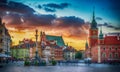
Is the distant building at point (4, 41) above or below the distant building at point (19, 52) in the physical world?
above

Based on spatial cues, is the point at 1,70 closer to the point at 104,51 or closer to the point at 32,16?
the point at 32,16

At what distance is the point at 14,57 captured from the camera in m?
10.5

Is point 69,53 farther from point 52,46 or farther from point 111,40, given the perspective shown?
point 111,40

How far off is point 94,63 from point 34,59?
4.32ft

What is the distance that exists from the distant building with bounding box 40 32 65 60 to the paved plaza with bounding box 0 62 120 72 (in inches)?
10.0

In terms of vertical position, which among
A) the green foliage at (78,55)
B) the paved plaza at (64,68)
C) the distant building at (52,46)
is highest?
the distant building at (52,46)

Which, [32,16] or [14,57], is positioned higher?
[32,16]

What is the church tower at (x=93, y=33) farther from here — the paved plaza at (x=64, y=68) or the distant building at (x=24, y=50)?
the distant building at (x=24, y=50)

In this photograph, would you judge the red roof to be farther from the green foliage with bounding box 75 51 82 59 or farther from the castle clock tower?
the green foliage with bounding box 75 51 82 59

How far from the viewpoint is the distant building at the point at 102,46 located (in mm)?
10477

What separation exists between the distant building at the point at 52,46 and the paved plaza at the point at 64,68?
25cm

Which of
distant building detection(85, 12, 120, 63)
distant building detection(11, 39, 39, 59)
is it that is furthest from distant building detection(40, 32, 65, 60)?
distant building detection(85, 12, 120, 63)

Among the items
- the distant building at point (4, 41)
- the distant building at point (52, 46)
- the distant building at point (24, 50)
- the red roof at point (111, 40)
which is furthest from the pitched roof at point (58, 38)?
the red roof at point (111, 40)

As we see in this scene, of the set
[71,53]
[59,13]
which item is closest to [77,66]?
[71,53]
